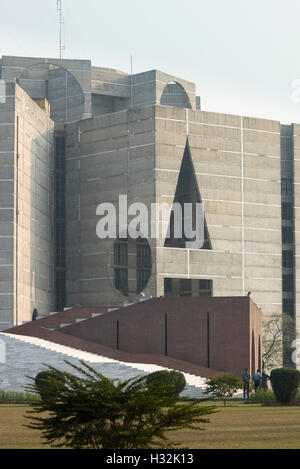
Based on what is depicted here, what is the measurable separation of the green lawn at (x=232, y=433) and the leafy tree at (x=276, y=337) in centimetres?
4620

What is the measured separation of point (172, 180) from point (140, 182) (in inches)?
102

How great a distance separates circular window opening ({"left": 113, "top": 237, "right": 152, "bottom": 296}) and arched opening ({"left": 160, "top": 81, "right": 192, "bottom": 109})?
2784 centimetres

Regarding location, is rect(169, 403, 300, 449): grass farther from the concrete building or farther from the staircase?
the concrete building

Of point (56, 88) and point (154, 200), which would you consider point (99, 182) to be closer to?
point (154, 200)

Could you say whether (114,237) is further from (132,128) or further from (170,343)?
(170,343)

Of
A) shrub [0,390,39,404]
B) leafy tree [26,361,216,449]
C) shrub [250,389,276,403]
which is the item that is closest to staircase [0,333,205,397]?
shrub [250,389,276,403]

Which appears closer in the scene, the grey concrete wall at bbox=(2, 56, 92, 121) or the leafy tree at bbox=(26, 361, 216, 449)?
the leafy tree at bbox=(26, 361, 216, 449)

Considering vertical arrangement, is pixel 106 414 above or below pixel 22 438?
above

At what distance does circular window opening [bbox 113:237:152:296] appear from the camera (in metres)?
76.0

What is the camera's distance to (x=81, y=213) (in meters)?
76.8

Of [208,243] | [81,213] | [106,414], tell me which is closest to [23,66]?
[81,213]

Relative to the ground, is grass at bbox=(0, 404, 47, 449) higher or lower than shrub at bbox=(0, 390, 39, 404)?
higher
